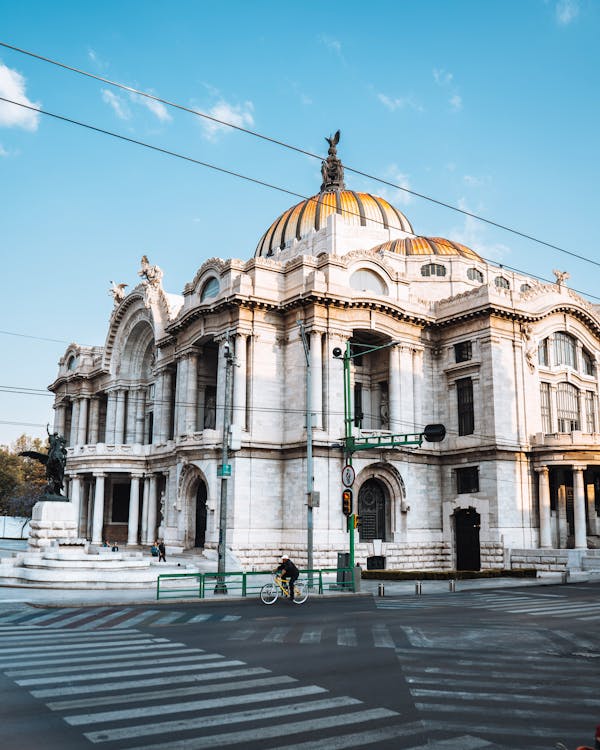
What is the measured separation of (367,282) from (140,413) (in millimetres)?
23829

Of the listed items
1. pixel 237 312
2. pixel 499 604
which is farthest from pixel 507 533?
pixel 237 312

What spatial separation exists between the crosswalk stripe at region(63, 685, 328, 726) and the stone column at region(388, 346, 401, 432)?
3270 cm

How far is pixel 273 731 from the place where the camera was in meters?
8.62

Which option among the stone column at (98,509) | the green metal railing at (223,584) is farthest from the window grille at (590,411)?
the stone column at (98,509)

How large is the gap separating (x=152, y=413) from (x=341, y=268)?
2275cm

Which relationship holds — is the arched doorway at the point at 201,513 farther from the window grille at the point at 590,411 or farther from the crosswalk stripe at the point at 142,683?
the crosswalk stripe at the point at 142,683

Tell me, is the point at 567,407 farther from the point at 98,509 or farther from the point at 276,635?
the point at 276,635

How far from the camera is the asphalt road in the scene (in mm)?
8516

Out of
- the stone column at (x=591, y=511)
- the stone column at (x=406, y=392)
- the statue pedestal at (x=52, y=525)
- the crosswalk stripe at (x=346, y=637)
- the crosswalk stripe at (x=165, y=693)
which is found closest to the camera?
the crosswalk stripe at (x=165, y=693)

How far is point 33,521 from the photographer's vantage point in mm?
34469

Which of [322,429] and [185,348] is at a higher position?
[185,348]

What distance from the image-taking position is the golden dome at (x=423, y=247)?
53.5m

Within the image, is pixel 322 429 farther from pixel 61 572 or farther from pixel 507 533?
pixel 61 572

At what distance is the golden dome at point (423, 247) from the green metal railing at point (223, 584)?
90.8 feet
